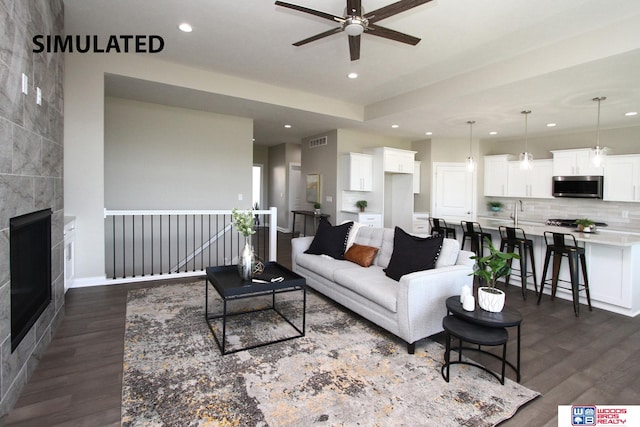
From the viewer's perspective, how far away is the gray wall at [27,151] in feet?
5.97

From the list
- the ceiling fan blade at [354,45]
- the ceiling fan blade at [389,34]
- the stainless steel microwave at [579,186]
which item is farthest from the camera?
the stainless steel microwave at [579,186]

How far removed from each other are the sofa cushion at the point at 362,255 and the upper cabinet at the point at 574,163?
535 centimetres

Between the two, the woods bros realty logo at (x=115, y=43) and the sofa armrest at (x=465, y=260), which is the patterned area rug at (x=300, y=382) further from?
the woods bros realty logo at (x=115, y=43)

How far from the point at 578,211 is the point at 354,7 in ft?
22.6

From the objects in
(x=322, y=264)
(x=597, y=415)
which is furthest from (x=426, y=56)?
(x=597, y=415)

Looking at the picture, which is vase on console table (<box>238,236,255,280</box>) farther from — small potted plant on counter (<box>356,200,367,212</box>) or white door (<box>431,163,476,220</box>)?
white door (<box>431,163,476,220</box>)

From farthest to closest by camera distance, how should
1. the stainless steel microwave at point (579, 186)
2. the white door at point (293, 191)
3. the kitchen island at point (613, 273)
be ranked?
the white door at point (293, 191) < the stainless steel microwave at point (579, 186) < the kitchen island at point (613, 273)

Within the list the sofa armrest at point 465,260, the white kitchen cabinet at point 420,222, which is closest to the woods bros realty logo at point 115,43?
the sofa armrest at point 465,260

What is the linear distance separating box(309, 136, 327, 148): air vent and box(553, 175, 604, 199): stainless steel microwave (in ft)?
16.5

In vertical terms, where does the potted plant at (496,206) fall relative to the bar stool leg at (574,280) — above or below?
above

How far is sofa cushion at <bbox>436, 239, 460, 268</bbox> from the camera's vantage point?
10.2 feet

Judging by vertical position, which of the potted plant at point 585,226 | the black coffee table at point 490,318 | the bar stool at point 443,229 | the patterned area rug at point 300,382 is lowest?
the patterned area rug at point 300,382

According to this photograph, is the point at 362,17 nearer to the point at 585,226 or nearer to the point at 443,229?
the point at 443,229

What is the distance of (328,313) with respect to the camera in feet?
11.6
